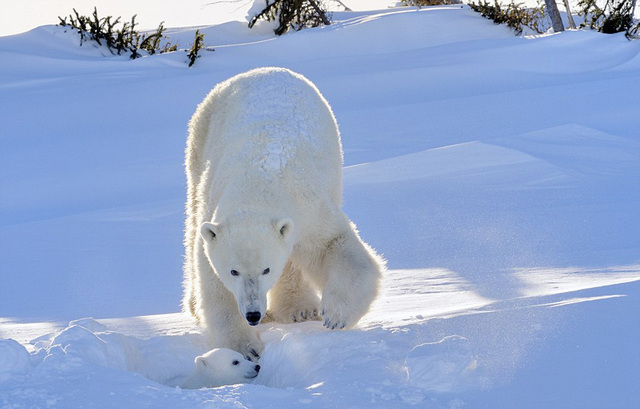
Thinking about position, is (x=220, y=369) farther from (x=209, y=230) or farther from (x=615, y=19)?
(x=615, y=19)

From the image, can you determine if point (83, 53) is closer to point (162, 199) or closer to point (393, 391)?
point (162, 199)

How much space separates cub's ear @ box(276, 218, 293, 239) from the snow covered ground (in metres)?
0.46

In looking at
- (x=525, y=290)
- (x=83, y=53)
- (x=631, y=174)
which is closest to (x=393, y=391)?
(x=525, y=290)

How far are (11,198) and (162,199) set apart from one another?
170cm

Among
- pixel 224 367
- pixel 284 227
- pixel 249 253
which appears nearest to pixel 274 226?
pixel 284 227

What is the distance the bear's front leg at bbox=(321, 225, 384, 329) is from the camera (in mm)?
4152

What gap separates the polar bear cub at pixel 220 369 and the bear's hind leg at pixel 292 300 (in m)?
0.87

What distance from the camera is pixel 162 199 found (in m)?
8.84

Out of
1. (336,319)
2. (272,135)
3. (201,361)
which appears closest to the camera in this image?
(201,361)

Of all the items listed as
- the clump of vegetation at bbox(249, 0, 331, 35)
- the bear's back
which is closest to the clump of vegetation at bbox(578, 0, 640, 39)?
the clump of vegetation at bbox(249, 0, 331, 35)

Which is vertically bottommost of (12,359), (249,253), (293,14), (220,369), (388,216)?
(388,216)

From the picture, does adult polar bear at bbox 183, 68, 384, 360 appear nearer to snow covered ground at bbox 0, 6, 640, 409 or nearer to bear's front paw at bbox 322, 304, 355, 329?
bear's front paw at bbox 322, 304, 355, 329

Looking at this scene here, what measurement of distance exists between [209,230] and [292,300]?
3.41ft

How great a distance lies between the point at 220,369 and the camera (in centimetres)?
399
